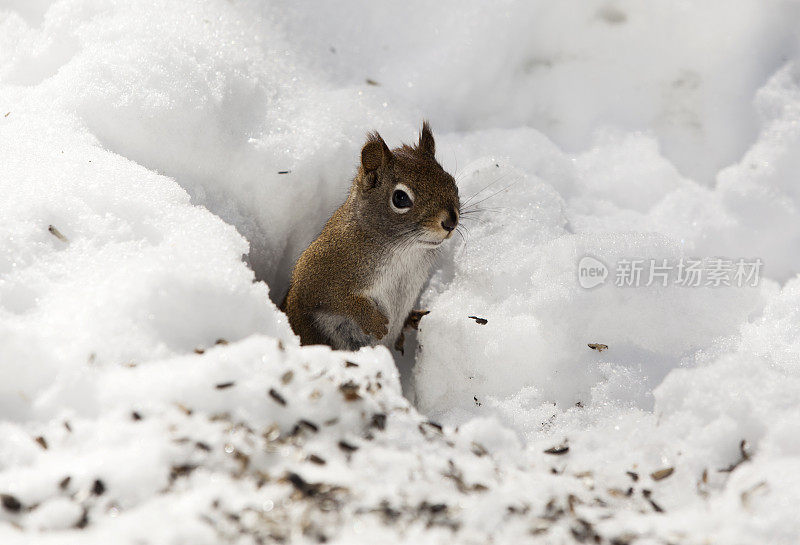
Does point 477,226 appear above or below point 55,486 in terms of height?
above

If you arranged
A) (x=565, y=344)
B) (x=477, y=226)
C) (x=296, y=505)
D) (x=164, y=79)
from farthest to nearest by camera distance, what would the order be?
(x=477, y=226), (x=164, y=79), (x=565, y=344), (x=296, y=505)

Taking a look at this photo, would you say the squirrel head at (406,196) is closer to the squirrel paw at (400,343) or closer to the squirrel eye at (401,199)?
the squirrel eye at (401,199)

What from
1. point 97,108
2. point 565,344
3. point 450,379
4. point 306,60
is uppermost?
point 306,60

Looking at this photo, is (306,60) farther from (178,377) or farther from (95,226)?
(178,377)

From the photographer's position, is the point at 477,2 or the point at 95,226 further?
the point at 477,2

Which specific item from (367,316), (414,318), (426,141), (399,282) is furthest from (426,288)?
(426,141)

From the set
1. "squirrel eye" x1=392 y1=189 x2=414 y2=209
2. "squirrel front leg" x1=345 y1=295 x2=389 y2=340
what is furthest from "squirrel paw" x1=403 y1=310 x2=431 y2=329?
"squirrel eye" x1=392 y1=189 x2=414 y2=209

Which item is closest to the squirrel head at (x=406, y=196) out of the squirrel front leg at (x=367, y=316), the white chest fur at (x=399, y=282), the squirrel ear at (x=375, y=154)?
the squirrel ear at (x=375, y=154)

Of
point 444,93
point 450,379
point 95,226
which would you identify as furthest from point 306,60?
point 450,379

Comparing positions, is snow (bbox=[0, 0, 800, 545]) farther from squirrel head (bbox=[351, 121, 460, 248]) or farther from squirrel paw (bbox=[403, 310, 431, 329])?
squirrel head (bbox=[351, 121, 460, 248])
